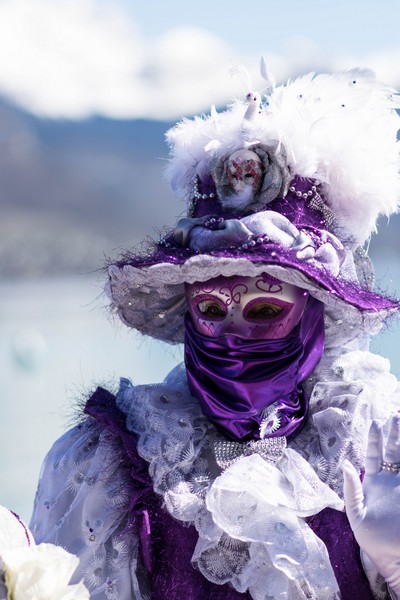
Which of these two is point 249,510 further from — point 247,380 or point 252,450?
point 247,380

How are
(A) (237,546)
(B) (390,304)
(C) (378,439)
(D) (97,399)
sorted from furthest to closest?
(D) (97,399) < (B) (390,304) < (A) (237,546) < (C) (378,439)

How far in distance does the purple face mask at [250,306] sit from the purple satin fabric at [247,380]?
2 centimetres

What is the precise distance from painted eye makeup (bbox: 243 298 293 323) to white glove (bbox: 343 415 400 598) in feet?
1.20

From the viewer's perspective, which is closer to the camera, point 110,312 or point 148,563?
point 148,563

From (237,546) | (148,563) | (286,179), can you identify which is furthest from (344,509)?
(286,179)

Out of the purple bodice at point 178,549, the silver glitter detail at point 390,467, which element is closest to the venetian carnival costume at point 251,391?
the purple bodice at point 178,549

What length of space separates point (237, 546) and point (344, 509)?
217mm

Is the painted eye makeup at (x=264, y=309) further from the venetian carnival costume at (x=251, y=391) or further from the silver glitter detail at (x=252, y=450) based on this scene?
the silver glitter detail at (x=252, y=450)

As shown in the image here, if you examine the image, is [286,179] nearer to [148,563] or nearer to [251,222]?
[251,222]

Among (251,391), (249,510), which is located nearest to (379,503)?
(249,510)

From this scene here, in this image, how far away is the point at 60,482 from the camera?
82.7 inches

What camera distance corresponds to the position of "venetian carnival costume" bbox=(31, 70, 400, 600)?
6.16 ft

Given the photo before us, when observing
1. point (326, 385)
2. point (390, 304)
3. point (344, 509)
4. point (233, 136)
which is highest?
point (233, 136)

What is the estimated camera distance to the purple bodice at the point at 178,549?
188cm
